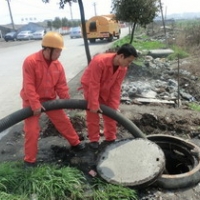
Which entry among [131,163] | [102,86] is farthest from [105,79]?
[131,163]

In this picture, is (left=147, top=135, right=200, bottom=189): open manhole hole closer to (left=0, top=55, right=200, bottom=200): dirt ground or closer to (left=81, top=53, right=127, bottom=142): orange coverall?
(left=0, top=55, right=200, bottom=200): dirt ground

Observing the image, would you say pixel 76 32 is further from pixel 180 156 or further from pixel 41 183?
pixel 41 183

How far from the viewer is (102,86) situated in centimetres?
395

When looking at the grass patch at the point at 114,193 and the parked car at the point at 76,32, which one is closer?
the grass patch at the point at 114,193

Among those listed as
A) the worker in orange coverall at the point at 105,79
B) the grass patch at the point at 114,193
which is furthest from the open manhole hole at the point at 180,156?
the worker in orange coverall at the point at 105,79

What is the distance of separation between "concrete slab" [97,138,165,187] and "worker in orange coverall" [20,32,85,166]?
766 millimetres

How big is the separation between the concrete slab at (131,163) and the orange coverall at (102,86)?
0.46m

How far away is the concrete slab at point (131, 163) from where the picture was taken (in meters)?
3.37

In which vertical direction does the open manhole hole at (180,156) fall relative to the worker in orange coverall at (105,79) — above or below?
below

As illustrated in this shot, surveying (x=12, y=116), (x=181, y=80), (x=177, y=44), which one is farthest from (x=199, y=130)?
(x=177, y=44)

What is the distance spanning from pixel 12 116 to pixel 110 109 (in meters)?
1.30

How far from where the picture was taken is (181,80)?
29.6ft

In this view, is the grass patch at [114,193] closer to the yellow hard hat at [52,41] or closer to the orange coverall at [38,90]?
the orange coverall at [38,90]

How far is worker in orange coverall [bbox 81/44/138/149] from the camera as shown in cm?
353
